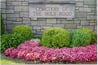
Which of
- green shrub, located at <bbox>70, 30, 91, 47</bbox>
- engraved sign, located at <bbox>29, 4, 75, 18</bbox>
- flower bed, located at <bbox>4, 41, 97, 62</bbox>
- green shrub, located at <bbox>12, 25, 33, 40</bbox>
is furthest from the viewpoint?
engraved sign, located at <bbox>29, 4, 75, 18</bbox>

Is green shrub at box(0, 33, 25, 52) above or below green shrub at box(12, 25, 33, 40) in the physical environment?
below

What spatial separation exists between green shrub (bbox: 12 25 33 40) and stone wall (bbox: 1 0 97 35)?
76 centimetres

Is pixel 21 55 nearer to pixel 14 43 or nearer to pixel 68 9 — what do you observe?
pixel 14 43

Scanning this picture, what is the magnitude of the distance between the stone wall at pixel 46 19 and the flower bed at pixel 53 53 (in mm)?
2246

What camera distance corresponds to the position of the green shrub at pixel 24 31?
10484 mm

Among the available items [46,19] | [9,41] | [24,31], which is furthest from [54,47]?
[46,19]

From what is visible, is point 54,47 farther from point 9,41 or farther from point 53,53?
point 9,41

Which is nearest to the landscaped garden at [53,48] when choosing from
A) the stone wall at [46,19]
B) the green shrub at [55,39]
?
the green shrub at [55,39]

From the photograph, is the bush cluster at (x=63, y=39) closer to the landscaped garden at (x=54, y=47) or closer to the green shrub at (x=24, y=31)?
the landscaped garden at (x=54, y=47)

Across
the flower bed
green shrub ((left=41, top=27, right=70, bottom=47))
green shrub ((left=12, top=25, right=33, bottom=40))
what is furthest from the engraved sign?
the flower bed

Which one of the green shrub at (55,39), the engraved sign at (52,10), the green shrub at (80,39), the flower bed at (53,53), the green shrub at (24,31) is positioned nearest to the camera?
the flower bed at (53,53)

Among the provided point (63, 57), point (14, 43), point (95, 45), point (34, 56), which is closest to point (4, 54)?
point (14, 43)

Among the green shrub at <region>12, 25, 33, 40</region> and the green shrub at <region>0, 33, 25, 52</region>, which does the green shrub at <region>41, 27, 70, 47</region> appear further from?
the green shrub at <region>12, 25, 33, 40</region>

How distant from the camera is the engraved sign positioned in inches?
449
